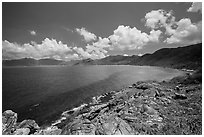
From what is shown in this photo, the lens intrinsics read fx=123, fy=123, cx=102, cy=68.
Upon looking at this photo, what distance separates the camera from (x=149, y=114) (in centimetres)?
1138

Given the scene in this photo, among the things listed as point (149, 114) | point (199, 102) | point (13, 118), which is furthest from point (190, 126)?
point (13, 118)

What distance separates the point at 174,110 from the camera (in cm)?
1215

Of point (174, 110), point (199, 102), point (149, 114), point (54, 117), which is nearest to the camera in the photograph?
point (149, 114)

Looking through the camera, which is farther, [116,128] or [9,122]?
[9,122]

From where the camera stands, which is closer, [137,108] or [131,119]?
[131,119]

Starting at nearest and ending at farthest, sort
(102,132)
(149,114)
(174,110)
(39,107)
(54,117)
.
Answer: (102,132)
(149,114)
(174,110)
(54,117)
(39,107)

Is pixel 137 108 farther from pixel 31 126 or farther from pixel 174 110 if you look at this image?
pixel 31 126

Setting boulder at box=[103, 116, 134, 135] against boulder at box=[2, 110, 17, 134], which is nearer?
boulder at box=[103, 116, 134, 135]

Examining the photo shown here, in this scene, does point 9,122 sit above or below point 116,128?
below

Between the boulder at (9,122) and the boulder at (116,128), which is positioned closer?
the boulder at (116,128)

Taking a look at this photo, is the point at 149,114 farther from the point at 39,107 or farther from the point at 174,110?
the point at 39,107

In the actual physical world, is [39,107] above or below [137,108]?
below

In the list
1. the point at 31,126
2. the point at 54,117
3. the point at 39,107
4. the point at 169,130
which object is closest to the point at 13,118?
the point at 31,126

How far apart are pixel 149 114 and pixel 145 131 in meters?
3.04
